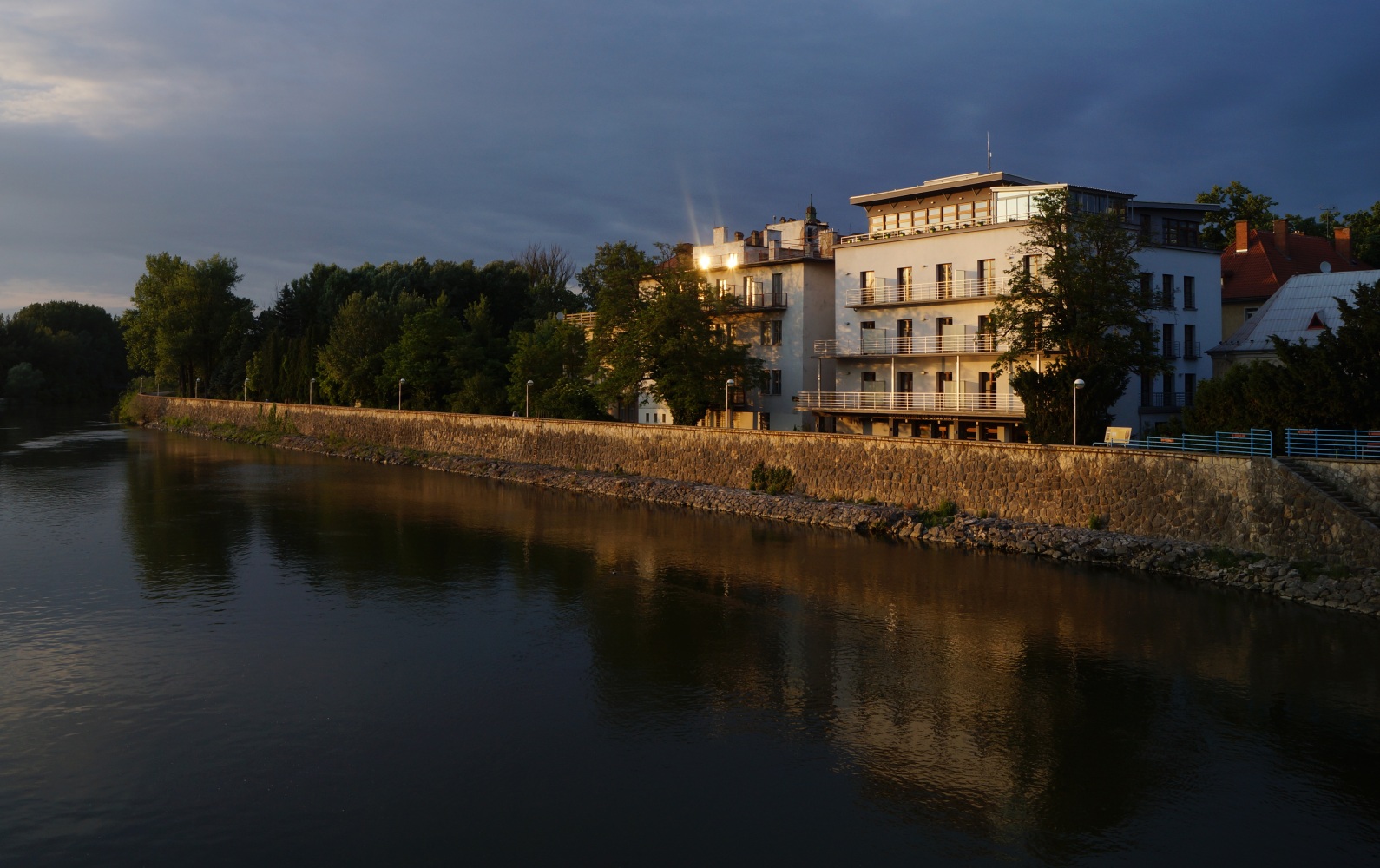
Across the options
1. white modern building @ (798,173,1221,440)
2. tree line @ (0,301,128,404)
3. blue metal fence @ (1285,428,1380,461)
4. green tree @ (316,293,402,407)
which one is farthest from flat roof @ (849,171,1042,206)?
tree line @ (0,301,128,404)

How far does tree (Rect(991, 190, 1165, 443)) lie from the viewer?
33469mm

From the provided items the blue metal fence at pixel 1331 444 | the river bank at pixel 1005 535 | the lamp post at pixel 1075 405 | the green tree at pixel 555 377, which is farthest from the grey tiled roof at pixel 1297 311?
the green tree at pixel 555 377

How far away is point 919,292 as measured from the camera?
4325 centimetres

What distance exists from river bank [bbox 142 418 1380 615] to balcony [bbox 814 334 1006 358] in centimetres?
971

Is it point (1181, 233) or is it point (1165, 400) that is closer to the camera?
point (1165, 400)

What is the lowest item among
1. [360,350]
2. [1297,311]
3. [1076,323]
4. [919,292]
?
[1076,323]

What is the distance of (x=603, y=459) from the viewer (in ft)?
152

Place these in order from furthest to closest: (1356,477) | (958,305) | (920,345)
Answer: (920,345)
(958,305)
(1356,477)

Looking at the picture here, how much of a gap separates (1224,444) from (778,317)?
2447cm

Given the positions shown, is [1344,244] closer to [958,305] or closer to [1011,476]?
[958,305]

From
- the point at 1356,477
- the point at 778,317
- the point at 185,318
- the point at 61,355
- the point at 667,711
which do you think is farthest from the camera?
the point at 61,355

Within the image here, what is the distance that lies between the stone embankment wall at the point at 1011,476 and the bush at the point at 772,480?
0.96 feet

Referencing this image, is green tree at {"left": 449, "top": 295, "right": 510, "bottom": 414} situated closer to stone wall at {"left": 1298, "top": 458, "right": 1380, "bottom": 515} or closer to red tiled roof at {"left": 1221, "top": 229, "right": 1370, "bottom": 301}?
red tiled roof at {"left": 1221, "top": 229, "right": 1370, "bottom": 301}

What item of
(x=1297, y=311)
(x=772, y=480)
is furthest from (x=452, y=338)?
(x=1297, y=311)
